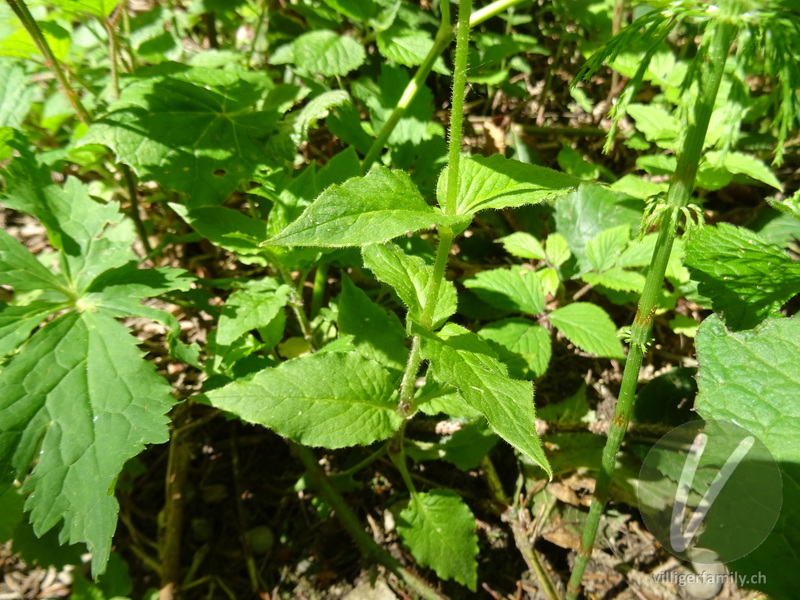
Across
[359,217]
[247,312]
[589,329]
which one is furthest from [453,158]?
[589,329]

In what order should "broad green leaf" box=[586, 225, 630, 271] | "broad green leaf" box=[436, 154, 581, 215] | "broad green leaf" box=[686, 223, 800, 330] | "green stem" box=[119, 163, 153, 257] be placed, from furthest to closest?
"green stem" box=[119, 163, 153, 257]
"broad green leaf" box=[586, 225, 630, 271]
"broad green leaf" box=[686, 223, 800, 330]
"broad green leaf" box=[436, 154, 581, 215]

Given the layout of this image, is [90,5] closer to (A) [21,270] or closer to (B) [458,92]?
(A) [21,270]

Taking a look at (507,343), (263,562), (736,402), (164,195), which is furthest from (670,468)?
(164,195)

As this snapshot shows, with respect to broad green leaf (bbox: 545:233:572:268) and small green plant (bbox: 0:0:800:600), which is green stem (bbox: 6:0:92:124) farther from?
broad green leaf (bbox: 545:233:572:268)

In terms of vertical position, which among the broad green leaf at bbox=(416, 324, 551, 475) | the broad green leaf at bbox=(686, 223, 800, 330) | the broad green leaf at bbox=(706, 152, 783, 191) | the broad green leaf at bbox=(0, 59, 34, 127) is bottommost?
the broad green leaf at bbox=(416, 324, 551, 475)

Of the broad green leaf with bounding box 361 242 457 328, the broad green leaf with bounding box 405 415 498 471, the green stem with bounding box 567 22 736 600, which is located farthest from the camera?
the broad green leaf with bounding box 405 415 498 471

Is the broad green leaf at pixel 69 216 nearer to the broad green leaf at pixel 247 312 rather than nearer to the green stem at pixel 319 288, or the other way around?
the broad green leaf at pixel 247 312

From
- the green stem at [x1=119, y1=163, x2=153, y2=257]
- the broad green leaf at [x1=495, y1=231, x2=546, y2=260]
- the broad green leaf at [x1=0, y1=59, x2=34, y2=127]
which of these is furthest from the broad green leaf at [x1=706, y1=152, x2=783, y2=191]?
the broad green leaf at [x1=0, y1=59, x2=34, y2=127]
